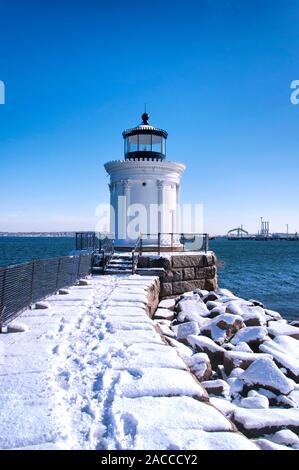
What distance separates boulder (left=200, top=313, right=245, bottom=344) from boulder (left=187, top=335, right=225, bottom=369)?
0.96m

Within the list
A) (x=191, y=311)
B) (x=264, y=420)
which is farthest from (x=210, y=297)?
A: (x=264, y=420)

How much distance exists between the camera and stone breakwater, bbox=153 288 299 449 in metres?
4.83

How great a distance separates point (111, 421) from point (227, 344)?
A: 545 cm

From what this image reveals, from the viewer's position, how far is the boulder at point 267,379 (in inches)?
240

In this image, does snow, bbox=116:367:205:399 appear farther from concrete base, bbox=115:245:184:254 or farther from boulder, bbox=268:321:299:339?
concrete base, bbox=115:245:184:254

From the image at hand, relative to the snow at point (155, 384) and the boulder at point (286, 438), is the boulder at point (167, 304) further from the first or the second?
the boulder at point (286, 438)

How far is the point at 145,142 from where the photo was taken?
19.4 meters

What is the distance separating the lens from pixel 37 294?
915 cm

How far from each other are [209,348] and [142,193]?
11.6 m

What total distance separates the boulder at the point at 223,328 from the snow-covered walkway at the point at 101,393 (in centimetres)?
263

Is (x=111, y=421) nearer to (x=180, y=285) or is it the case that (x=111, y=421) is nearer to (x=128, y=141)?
(x=180, y=285)

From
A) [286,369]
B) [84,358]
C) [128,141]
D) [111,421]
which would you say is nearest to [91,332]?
[84,358]

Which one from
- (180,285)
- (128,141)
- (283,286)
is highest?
(128,141)

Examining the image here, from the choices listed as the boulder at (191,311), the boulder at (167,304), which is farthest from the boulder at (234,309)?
the boulder at (167,304)
